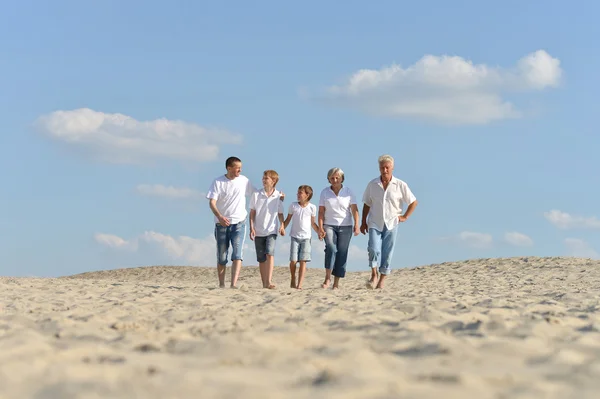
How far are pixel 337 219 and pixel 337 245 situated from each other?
463mm

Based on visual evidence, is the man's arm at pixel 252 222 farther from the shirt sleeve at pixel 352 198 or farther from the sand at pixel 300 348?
the sand at pixel 300 348

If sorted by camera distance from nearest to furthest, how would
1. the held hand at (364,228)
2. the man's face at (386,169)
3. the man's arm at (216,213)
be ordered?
1. the man's arm at (216,213)
2. the man's face at (386,169)
3. the held hand at (364,228)

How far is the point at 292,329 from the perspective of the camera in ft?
16.4

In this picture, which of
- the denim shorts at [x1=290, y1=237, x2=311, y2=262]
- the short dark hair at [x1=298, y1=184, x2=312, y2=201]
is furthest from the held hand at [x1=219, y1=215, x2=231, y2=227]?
the short dark hair at [x1=298, y1=184, x2=312, y2=201]

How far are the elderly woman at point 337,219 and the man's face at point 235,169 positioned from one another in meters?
1.41

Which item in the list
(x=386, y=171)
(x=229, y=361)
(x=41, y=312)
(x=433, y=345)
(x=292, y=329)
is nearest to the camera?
(x=229, y=361)

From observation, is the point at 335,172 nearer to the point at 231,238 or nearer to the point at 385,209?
the point at 385,209

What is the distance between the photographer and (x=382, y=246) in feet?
32.3

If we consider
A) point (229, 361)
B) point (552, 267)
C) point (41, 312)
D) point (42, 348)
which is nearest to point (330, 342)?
point (229, 361)

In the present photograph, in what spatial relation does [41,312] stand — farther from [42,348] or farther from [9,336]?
[42,348]

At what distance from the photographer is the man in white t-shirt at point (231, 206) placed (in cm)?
948

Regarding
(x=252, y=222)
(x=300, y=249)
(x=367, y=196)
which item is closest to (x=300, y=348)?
(x=252, y=222)

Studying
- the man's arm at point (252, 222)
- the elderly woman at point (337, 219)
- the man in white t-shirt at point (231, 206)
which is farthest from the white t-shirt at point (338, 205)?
the man in white t-shirt at point (231, 206)

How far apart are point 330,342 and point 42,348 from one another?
201 cm
